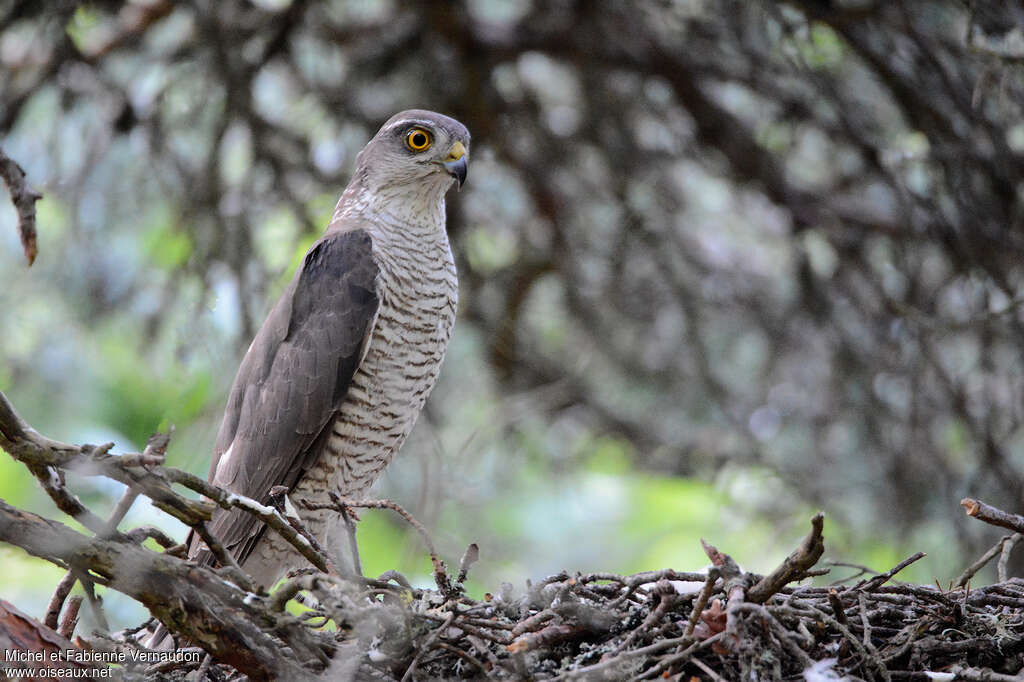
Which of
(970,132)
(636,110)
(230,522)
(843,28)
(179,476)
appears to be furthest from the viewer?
(636,110)

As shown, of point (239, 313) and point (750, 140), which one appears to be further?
point (750, 140)

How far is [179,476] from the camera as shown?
2107mm

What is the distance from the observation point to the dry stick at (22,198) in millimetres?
2074

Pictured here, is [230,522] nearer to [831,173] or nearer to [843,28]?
[843,28]

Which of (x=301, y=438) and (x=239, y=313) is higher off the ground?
(x=239, y=313)

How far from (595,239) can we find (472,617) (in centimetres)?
397

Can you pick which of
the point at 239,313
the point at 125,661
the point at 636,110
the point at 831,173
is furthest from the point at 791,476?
the point at 125,661

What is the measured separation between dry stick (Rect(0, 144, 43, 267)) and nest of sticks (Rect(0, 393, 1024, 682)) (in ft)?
1.15

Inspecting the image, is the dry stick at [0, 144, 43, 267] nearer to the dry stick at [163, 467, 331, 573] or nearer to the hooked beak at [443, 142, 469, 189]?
the dry stick at [163, 467, 331, 573]

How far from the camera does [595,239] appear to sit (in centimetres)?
623

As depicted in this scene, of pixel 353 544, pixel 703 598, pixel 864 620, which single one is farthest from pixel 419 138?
pixel 864 620

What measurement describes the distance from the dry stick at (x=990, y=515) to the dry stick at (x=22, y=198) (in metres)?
2.16

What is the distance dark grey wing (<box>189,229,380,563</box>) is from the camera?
3.55 metres

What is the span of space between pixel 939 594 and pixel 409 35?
392 centimetres
